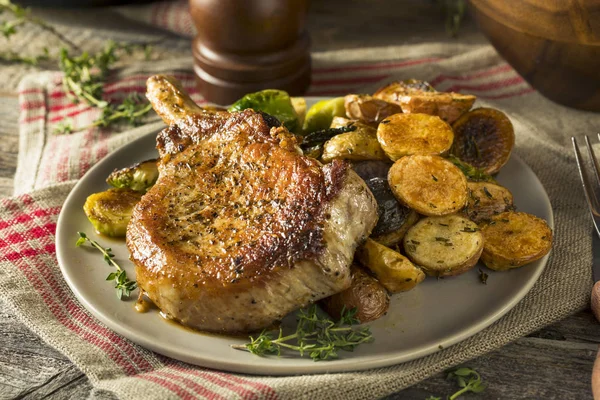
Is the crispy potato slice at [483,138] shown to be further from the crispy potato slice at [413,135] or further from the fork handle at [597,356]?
the fork handle at [597,356]

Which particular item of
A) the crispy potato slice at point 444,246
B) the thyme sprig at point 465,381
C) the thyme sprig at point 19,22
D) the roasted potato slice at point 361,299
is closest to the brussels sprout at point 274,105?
the crispy potato slice at point 444,246

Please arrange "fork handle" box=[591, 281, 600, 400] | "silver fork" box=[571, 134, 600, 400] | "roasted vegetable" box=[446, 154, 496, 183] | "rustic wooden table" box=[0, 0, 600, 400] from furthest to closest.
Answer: "roasted vegetable" box=[446, 154, 496, 183] → "silver fork" box=[571, 134, 600, 400] → "rustic wooden table" box=[0, 0, 600, 400] → "fork handle" box=[591, 281, 600, 400]

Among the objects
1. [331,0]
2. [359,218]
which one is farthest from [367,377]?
[331,0]

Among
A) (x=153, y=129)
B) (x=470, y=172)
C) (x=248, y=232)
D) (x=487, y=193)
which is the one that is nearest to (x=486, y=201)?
(x=487, y=193)

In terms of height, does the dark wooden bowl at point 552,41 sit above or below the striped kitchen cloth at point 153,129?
above

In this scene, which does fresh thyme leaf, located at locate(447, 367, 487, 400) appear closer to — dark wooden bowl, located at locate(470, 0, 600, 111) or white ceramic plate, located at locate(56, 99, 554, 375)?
white ceramic plate, located at locate(56, 99, 554, 375)

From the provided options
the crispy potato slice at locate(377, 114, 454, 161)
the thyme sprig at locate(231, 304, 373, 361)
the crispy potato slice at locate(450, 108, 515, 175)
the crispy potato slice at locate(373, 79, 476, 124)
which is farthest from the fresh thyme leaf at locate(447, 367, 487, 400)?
the crispy potato slice at locate(373, 79, 476, 124)

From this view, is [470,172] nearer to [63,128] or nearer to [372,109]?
[372,109]
